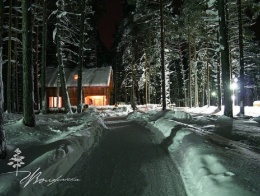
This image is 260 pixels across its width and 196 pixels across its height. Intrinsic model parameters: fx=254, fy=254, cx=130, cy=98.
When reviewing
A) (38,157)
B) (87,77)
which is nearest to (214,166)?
(38,157)

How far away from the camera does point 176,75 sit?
59.2 meters

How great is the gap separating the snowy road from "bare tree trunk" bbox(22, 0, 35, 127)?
3.47m

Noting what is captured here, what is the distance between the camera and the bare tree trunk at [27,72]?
33.5ft

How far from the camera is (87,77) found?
42812mm

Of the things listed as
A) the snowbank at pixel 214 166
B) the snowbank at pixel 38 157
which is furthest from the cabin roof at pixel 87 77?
the snowbank at pixel 214 166

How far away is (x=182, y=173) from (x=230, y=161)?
1.12 meters

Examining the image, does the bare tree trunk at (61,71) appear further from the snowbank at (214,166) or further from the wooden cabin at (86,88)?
the wooden cabin at (86,88)

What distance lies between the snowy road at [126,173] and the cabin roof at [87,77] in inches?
1315

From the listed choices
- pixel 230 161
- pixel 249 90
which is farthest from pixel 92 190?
pixel 249 90

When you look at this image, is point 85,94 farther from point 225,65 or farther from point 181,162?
point 181,162

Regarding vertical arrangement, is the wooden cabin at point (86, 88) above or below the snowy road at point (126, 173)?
above

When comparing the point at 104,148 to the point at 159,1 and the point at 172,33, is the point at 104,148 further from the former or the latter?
the point at 172,33

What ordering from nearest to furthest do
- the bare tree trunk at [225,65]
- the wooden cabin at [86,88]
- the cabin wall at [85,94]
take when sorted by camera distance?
the bare tree trunk at [225,65] < the wooden cabin at [86,88] < the cabin wall at [85,94]

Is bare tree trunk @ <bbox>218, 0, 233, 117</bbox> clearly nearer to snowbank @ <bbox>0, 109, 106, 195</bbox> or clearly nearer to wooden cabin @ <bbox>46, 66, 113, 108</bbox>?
snowbank @ <bbox>0, 109, 106, 195</bbox>
